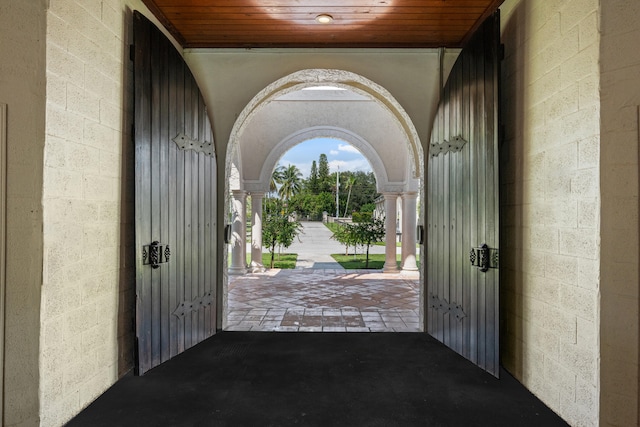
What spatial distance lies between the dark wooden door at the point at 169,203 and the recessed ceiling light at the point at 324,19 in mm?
1368

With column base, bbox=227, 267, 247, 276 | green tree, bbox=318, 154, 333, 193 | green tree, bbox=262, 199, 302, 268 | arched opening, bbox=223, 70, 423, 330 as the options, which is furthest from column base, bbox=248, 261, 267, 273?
green tree, bbox=318, 154, 333, 193

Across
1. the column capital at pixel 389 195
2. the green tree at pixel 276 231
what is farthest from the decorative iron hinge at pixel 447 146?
the green tree at pixel 276 231

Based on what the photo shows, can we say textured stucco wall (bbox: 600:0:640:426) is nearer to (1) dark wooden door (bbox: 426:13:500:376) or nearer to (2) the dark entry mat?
(2) the dark entry mat

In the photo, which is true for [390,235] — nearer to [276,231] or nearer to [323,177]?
[276,231]

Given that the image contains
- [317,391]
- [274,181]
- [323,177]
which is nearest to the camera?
[317,391]

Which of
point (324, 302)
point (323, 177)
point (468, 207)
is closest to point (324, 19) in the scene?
point (468, 207)

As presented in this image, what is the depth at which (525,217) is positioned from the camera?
2875 millimetres

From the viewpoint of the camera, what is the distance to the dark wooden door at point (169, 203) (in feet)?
9.79

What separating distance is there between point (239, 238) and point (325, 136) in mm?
3304

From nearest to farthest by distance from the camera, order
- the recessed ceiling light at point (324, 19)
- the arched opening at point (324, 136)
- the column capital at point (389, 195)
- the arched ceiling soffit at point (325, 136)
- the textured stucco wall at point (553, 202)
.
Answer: the textured stucco wall at point (553, 202), the recessed ceiling light at point (324, 19), the arched opening at point (324, 136), the arched ceiling soffit at point (325, 136), the column capital at point (389, 195)

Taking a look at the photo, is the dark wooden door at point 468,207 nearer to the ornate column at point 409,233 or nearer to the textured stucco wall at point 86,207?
the textured stucco wall at point 86,207

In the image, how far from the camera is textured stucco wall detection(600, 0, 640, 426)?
1953mm

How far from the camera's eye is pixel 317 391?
109 inches

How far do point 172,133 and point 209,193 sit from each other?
2.65 ft
